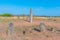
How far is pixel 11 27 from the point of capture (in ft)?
45.0

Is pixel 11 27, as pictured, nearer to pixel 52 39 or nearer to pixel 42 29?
pixel 52 39

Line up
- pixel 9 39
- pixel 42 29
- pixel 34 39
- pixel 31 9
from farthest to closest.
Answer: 1. pixel 31 9
2. pixel 42 29
3. pixel 34 39
4. pixel 9 39

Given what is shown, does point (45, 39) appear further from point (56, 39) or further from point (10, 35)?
point (10, 35)

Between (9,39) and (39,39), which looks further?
(39,39)

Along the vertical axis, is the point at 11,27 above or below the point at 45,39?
above

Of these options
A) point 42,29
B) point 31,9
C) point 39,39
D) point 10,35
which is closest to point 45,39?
point 39,39

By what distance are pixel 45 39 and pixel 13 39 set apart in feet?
10.3

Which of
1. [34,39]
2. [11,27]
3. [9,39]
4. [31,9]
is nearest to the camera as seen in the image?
[9,39]

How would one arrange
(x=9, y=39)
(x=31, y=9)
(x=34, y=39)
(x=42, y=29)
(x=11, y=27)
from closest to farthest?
1. (x=9, y=39)
2. (x=11, y=27)
3. (x=34, y=39)
4. (x=42, y=29)
5. (x=31, y=9)

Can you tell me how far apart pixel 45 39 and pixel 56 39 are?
746 mm

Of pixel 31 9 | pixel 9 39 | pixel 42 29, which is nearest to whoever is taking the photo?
pixel 9 39

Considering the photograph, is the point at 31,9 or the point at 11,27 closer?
the point at 11,27

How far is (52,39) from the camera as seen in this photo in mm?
14930

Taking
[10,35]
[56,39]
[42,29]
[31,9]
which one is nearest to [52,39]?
[56,39]
